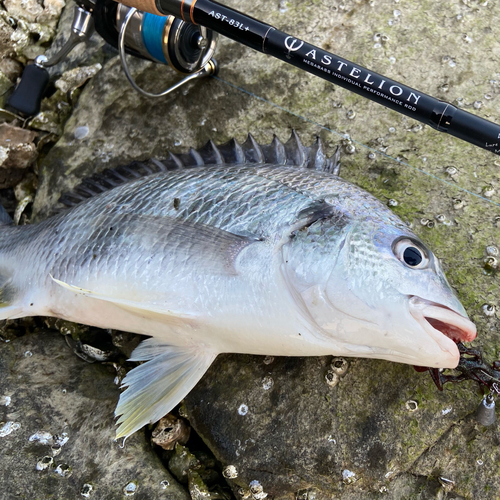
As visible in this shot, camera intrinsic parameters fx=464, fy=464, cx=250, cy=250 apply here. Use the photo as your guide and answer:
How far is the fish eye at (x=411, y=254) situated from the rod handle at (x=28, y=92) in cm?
244

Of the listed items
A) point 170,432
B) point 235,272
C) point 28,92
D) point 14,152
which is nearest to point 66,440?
point 170,432

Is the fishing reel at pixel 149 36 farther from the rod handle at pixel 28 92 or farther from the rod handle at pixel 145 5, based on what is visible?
the rod handle at pixel 28 92

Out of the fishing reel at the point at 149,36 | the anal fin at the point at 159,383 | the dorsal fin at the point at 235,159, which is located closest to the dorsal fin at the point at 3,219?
the dorsal fin at the point at 235,159

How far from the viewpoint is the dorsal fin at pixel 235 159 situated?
1.99 meters

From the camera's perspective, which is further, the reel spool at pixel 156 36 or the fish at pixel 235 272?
the reel spool at pixel 156 36

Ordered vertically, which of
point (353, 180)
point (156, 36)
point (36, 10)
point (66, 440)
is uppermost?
point (156, 36)

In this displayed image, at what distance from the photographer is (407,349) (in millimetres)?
1497

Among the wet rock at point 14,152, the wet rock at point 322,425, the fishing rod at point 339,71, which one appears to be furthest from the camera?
the wet rock at point 14,152

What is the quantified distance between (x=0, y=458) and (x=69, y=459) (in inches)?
10.4

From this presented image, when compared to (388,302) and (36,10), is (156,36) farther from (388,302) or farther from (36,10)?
(388,302)

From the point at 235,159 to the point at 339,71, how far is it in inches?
22.2

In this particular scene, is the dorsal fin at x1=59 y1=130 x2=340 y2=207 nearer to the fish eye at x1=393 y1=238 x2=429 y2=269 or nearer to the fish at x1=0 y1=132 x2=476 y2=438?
the fish at x1=0 y1=132 x2=476 y2=438

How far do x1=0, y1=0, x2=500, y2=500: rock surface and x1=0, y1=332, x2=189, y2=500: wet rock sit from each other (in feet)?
0.05

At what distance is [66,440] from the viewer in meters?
1.93
